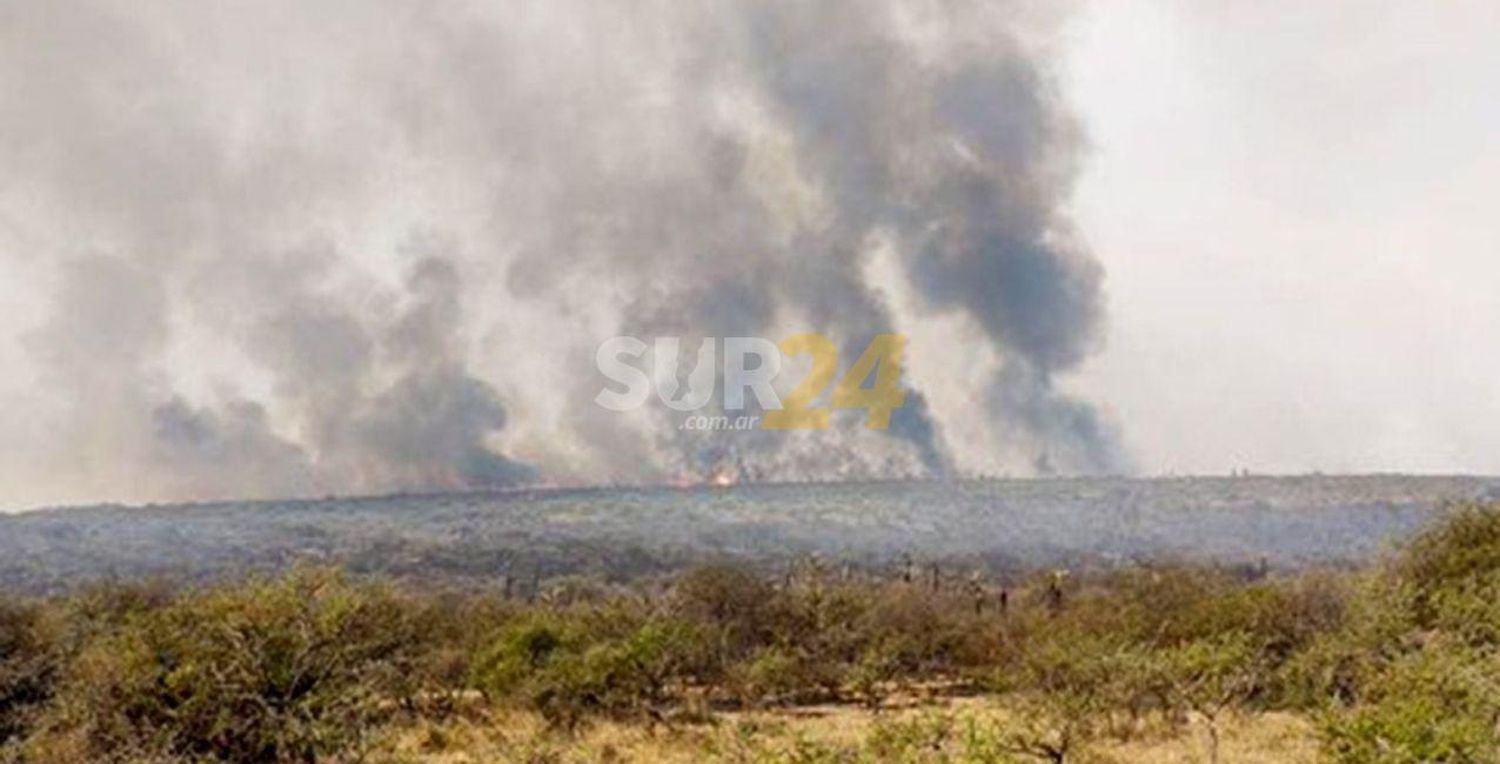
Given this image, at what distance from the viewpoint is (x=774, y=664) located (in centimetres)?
6069

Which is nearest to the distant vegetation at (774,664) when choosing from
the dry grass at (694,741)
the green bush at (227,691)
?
the green bush at (227,691)

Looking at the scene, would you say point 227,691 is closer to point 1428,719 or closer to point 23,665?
point 23,665

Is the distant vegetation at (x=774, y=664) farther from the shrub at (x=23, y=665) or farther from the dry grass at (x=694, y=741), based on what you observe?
the dry grass at (x=694, y=741)

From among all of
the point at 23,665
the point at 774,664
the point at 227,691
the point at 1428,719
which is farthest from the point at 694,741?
the point at 1428,719

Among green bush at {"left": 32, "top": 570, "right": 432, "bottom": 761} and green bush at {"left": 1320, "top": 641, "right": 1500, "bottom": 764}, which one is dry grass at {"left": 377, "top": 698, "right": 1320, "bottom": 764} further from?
green bush at {"left": 32, "top": 570, "right": 432, "bottom": 761}

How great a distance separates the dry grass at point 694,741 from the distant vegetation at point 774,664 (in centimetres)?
76

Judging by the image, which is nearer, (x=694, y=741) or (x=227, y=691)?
(x=227, y=691)

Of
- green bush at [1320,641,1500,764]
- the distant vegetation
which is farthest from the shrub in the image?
green bush at [1320,641,1500,764]

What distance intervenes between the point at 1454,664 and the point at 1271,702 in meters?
27.9

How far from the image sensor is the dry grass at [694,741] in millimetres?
38938

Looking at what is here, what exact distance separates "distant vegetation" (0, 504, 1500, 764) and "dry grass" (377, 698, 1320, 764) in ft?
2.48

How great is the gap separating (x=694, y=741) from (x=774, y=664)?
1443cm

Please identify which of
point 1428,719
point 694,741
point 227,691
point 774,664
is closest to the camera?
point 1428,719

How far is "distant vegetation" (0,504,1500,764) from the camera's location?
975 inches
